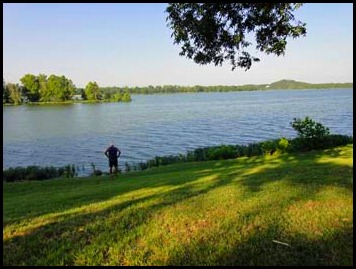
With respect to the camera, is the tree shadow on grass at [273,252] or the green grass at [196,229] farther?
the green grass at [196,229]

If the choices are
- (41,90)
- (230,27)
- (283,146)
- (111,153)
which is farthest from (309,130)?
(41,90)

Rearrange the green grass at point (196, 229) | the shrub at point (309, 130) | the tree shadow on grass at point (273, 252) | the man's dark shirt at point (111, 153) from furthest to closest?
1. the shrub at point (309, 130)
2. the man's dark shirt at point (111, 153)
3. the green grass at point (196, 229)
4. the tree shadow on grass at point (273, 252)

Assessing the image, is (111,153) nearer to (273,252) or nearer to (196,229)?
(196,229)

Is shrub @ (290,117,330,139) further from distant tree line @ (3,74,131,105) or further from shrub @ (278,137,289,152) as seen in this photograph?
distant tree line @ (3,74,131,105)

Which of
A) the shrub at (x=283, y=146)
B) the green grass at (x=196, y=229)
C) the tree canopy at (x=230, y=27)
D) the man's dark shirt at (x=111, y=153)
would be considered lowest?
the shrub at (x=283, y=146)

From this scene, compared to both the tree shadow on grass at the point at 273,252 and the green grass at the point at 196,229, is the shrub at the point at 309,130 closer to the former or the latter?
the green grass at the point at 196,229

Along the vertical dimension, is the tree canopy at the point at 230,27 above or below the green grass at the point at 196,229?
above

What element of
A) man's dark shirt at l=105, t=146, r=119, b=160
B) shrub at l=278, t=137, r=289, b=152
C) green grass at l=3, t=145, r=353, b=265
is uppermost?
green grass at l=3, t=145, r=353, b=265

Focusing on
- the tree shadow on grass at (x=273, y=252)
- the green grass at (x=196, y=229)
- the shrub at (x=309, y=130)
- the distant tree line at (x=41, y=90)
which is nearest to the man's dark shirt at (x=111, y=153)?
the green grass at (x=196, y=229)

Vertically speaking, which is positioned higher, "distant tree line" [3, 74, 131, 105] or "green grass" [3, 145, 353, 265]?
"distant tree line" [3, 74, 131, 105]

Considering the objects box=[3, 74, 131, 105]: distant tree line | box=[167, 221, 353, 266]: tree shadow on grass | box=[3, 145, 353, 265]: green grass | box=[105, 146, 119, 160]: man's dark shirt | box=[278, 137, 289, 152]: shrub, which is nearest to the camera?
box=[167, 221, 353, 266]: tree shadow on grass

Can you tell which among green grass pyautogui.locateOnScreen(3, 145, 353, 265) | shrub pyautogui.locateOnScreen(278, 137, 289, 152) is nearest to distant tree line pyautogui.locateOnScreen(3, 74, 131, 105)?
shrub pyautogui.locateOnScreen(278, 137, 289, 152)

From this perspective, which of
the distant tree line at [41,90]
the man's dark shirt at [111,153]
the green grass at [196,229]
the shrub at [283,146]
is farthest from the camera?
the distant tree line at [41,90]

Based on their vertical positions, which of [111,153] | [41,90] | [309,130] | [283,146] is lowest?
[283,146]
